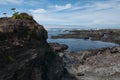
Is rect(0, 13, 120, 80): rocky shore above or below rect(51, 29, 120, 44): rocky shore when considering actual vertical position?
above

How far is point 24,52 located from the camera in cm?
2552

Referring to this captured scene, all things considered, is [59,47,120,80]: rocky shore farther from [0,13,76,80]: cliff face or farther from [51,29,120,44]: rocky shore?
[51,29,120,44]: rocky shore

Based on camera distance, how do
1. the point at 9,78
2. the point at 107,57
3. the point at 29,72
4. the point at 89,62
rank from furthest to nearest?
the point at 107,57 → the point at 89,62 → the point at 29,72 → the point at 9,78

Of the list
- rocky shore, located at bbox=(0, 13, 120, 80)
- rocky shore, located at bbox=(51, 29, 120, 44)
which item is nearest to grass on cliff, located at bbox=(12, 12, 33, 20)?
rocky shore, located at bbox=(0, 13, 120, 80)

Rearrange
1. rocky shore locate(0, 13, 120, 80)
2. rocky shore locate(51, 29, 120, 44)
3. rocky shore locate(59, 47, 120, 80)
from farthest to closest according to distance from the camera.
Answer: rocky shore locate(51, 29, 120, 44) → rocky shore locate(59, 47, 120, 80) → rocky shore locate(0, 13, 120, 80)

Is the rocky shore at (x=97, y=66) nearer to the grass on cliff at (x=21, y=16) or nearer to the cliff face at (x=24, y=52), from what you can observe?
the cliff face at (x=24, y=52)

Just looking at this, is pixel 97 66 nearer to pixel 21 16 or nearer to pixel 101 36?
pixel 21 16

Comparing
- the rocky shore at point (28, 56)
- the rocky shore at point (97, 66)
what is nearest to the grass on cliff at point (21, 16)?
the rocky shore at point (28, 56)

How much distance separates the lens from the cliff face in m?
23.8

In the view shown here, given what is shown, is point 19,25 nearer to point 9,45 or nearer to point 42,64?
point 9,45

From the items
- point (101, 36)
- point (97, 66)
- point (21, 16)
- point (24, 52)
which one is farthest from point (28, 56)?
point (101, 36)

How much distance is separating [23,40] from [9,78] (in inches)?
189

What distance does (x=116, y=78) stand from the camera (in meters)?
35.0

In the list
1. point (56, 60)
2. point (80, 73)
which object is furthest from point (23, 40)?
point (80, 73)
